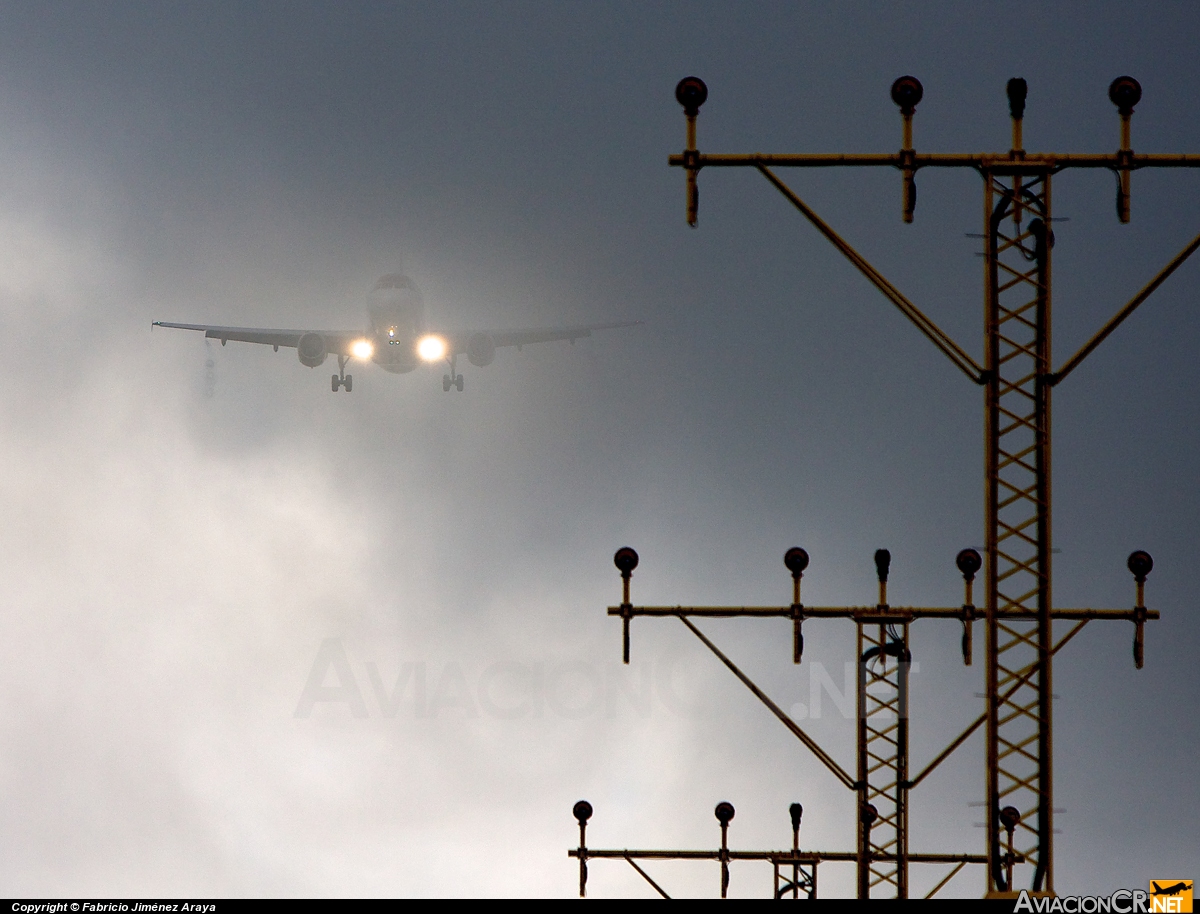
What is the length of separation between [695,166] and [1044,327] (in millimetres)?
3870

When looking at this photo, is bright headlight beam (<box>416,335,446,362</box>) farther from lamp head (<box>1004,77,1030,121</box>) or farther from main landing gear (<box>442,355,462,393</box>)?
lamp head (<box>1004,77,1030,121</box>)

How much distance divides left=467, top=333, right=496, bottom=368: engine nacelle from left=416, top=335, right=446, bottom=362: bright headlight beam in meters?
1.26

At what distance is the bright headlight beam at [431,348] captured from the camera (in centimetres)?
7881

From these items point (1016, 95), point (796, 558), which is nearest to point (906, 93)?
point (1016, 95)

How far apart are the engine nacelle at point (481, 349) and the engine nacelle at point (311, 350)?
22.1ft

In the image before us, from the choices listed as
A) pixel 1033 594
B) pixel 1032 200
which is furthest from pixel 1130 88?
pixel 1033 594

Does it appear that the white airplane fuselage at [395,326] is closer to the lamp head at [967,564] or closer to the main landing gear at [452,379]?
the main landing gear at [452,379]

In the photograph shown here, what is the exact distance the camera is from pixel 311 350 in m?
77.9

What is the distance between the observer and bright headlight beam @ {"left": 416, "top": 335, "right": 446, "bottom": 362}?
7881 cm

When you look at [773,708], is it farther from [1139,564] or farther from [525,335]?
[525,335]

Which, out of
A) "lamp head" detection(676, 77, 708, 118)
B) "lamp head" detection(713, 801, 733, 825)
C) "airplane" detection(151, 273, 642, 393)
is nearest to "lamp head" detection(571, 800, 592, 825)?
"lamp head" detection(713, 801, 733, 825)

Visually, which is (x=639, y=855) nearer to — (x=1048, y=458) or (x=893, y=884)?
(x=893, y=884)

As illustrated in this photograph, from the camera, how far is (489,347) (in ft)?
270

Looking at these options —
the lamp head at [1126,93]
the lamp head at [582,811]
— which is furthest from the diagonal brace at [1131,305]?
the lamp head at [582,811]
